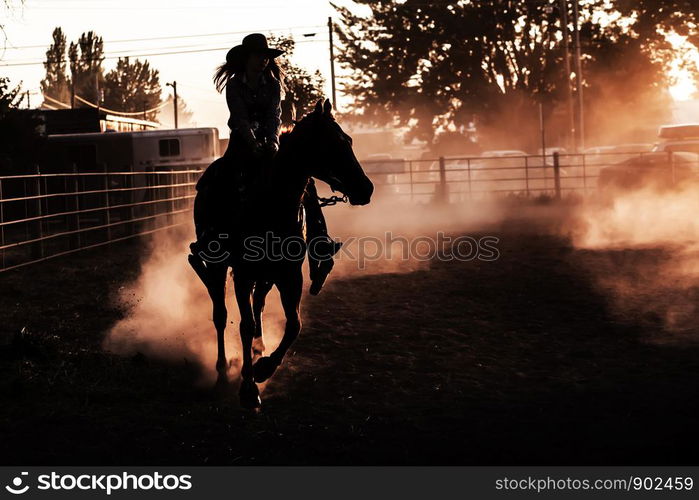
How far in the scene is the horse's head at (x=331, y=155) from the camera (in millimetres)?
5152

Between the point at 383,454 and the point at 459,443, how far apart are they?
0.46m

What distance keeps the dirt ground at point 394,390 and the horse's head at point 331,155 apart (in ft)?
4.65

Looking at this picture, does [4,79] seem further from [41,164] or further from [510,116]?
[510,116]

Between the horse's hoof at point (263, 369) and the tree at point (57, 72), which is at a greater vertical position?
the tree at point (57, 72)

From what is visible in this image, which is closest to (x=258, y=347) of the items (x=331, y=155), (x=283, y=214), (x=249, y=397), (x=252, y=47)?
(x=249, y=397)

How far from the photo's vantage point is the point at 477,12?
130 ft

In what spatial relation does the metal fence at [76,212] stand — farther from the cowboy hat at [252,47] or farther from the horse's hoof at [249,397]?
the horse's hoof at [249,397]

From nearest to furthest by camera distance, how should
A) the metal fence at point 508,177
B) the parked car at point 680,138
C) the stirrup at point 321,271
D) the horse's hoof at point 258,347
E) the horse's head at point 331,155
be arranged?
the horse's head at point 331,155, the stirrup at point 321,271, the horse's hoof at point 258,347, the parked car at point 680,138, the metal fence at point 508,177

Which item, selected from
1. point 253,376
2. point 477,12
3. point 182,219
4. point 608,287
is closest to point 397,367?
point 253,376

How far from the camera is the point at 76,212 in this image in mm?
13680

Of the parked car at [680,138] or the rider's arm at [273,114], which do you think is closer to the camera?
the rider's arm at [273,114]

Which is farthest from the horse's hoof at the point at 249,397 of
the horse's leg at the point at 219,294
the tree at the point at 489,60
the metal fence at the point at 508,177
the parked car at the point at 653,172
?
the tree at the point at 489,60

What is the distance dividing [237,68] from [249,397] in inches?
93.7

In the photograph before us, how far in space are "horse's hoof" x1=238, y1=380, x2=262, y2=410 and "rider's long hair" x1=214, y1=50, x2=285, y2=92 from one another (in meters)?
2.21
